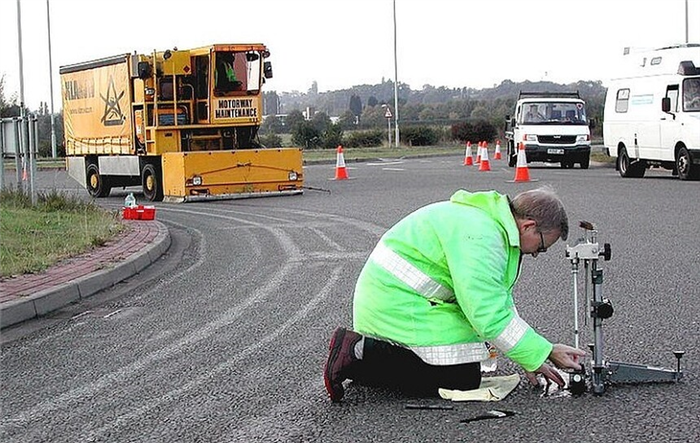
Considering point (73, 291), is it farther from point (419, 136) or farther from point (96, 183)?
point (419, 136)

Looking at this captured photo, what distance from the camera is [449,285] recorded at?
548cm

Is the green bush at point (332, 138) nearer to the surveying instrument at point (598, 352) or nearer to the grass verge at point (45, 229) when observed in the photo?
the grass verge at point (45, 229)

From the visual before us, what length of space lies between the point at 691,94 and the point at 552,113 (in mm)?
11088

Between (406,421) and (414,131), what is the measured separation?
5534 centimetres

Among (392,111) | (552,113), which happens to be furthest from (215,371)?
(392,111)

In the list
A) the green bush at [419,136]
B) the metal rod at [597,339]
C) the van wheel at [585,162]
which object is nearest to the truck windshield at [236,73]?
the van wheel at [585,162]

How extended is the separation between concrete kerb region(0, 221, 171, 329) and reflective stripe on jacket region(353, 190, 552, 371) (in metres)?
3.55

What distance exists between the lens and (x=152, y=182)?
74.3 ft

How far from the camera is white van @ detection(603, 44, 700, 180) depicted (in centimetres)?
2308

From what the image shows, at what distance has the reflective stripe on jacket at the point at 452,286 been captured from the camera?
5262 millimetres

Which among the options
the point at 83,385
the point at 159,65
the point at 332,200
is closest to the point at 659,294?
the point at 83,385

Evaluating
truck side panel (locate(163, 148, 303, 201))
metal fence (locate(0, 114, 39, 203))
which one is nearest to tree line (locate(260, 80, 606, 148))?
truck side panel (locate(163, 148, 303, 201))

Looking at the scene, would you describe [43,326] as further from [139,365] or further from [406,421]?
[406,421]

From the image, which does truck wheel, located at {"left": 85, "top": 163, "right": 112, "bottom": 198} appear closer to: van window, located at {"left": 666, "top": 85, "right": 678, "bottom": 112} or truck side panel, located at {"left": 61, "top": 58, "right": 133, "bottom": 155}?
truck side panel, located at {"left": 61, "top": 58, "right": 133, "bottom": 155}
